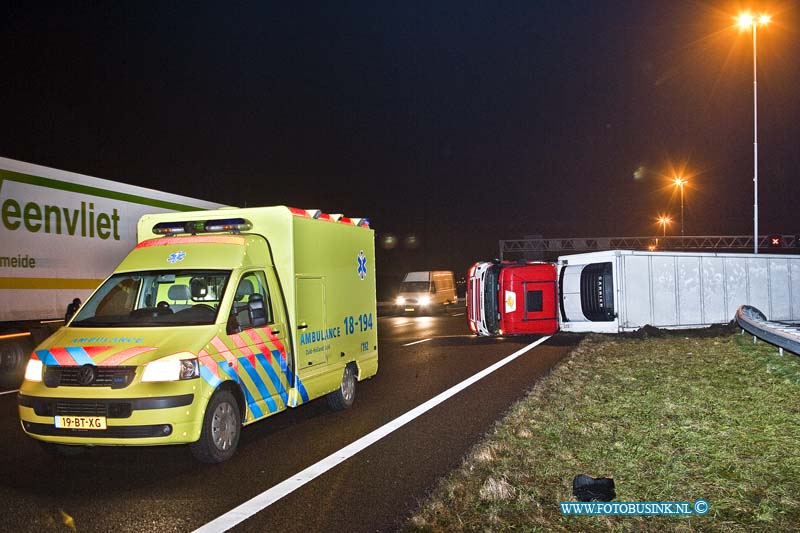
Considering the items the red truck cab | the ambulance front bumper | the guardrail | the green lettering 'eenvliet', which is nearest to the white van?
the red truck cab

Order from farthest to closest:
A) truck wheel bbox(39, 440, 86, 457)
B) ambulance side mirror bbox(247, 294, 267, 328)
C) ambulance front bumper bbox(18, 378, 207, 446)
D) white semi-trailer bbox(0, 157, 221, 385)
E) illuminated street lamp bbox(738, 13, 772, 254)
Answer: illuminated street lamp bbox(738, 13, 772, 254)
white semi-trailer bbox(0, 157, 221, 385)
ambulance side mirror bbox(247, 294, 267, 328)
truck wheel bbox(39, 440, 86, 457)
ambulance front bumper bbox(18, 378, 207, 446)

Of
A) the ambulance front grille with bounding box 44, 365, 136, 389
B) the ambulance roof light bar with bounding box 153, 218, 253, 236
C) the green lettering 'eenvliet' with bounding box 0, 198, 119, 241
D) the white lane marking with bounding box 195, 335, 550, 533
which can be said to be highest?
the green lettering 'eenvliet' with bounding box 0, 198, 119, 241

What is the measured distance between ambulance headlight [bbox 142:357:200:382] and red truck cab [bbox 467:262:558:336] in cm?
1412

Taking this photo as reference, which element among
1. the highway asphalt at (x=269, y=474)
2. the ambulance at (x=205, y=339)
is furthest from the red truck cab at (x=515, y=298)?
the ambulance at (x=205, y=339)

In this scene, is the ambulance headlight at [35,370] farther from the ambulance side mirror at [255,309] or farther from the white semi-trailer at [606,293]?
the white semi-trailer at [606,293]

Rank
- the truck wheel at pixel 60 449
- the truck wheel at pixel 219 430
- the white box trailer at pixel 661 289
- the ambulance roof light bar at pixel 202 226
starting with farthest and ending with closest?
the white box trailer at pixel 661 289
the ambulance roof light bar at pixel 202 226
the truck wheel at pixel 60 449
the truck wheel at pixel 219 430

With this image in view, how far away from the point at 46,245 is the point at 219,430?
765 centimetres

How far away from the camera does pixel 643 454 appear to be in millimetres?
6000

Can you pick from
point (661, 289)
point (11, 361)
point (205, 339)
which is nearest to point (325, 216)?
point (205, 339)

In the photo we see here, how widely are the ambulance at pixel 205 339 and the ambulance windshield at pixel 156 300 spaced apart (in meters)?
0.01

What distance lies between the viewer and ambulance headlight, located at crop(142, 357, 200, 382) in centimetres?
587

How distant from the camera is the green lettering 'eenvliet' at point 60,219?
11.5 m

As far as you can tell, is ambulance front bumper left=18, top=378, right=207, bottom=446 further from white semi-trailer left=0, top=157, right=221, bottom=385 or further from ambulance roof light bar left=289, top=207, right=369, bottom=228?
white semi-trailer left=0, top=157, right=221, bottom=385

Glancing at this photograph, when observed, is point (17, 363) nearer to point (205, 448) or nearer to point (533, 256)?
point (205, 448)
